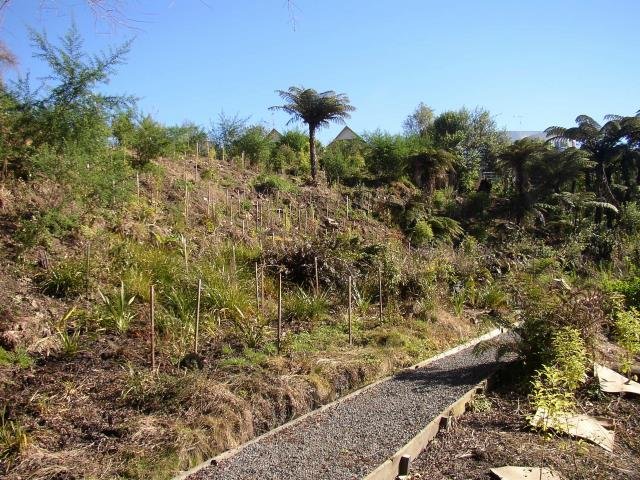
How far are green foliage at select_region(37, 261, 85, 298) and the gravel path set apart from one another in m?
3.68

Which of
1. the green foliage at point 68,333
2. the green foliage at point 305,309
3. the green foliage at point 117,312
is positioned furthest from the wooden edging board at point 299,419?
the green foliage at point 117,312

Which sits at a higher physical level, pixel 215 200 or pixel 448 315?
pixel 215 200

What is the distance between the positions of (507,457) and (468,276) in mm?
7166

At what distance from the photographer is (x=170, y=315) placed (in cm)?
640

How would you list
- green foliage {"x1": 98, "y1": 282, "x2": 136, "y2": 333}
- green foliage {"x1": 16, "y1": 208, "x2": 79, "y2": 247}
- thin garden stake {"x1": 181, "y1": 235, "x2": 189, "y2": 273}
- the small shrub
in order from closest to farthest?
green foliage {"x1": 98, "y1": 282, "x2": 136, "y2": 333}
green foliage {"x1": 16, "y1": 208, "x2": 79, "y2": 247}
thin garden stake {"x1": 181, "y1": 235, "x2": 189, "y2": 273}
the small shrub

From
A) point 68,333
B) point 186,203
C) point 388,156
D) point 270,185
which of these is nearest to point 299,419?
point 68,333

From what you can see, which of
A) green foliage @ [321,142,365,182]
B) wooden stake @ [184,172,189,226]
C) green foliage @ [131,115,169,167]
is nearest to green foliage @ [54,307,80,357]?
wooden stake @ [184,172,189,226]

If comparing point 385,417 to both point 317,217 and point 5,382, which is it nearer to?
point 5,382

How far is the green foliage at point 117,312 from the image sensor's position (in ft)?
20.1

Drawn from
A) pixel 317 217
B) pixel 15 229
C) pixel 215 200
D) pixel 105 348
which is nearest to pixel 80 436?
pixel 105 348

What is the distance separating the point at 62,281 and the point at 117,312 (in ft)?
3.53

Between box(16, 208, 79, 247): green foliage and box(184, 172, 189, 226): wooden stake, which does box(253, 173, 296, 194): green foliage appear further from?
box(16, 208, 79, 247): green foliage

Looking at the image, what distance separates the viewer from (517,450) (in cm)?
412

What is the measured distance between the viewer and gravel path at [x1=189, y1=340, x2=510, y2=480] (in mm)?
3832
